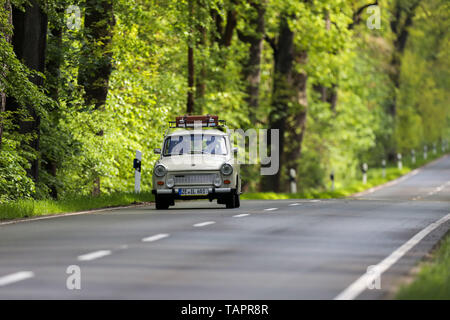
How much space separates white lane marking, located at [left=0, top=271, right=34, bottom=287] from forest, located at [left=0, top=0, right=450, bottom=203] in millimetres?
10871

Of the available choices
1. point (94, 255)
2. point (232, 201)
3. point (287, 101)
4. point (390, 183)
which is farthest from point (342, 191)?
point (94, 255)

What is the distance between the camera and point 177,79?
3725 centimetres

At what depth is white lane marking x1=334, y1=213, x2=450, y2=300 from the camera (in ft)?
30.5

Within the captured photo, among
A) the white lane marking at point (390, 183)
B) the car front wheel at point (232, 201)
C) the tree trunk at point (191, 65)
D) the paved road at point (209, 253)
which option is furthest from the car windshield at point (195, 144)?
the white lane marking at point (390, 183)

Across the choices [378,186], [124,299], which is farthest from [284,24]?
[124,299]

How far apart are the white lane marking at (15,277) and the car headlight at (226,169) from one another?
526 inches

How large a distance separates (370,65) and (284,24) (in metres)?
22.8

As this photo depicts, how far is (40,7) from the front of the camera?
2408 centimetres

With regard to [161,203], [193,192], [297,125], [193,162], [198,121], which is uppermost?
[297,125]

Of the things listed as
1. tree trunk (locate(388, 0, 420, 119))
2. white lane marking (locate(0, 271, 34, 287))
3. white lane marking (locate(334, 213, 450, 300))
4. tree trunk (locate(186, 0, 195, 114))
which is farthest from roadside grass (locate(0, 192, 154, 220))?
tree trunk (locate(388, 0, 420, 119))

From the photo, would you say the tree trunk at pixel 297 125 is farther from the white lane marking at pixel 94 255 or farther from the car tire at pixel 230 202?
the white lane marking at pixel 94 255

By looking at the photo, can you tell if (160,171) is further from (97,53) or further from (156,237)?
(156,237)

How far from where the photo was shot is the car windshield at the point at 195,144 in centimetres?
2488

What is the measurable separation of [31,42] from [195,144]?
4716 mm
